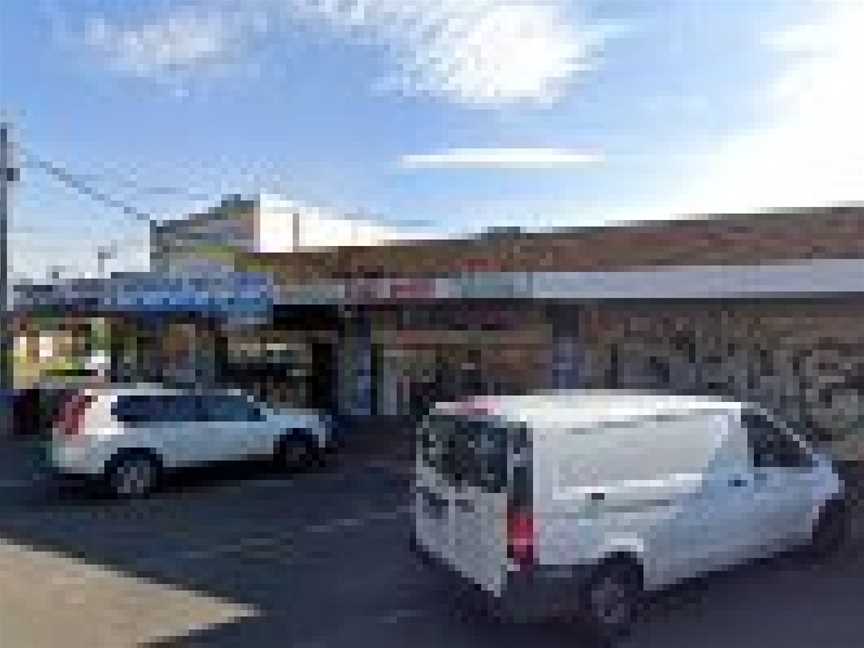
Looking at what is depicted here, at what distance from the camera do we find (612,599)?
7410mm

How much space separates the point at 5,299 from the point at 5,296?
0.06 m

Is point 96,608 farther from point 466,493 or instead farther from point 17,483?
point 17,483

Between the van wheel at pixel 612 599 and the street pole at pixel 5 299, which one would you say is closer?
the van wheel at pixel 612 599

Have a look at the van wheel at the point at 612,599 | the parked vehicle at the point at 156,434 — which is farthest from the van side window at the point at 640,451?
the parked vehicle at the point at 156,434

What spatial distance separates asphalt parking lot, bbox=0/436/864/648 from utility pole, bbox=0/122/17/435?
8.37 m

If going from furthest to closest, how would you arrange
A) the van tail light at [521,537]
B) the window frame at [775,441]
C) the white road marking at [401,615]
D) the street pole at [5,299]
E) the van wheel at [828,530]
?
the street pole at [5,299] < the van wheel at [828,530] < the window frame at [775,441] < the white road marking at [401,615] < the van tail light at [521,537]

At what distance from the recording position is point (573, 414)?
743 cm

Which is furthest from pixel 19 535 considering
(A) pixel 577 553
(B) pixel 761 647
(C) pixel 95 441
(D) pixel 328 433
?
(B) pixel 761 647

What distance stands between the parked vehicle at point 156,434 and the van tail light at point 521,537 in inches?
297

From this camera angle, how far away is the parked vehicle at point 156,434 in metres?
13.0

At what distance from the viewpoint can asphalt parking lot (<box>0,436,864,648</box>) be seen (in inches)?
297

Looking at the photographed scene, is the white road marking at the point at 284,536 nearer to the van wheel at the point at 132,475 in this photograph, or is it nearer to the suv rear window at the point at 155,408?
the van wheel at the point at 132,475

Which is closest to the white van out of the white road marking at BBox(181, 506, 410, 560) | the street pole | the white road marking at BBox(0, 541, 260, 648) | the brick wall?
the white road marking at BBox(0, 541, 260, 648)

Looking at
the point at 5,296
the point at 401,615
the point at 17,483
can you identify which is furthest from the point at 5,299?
the point at 401,615
